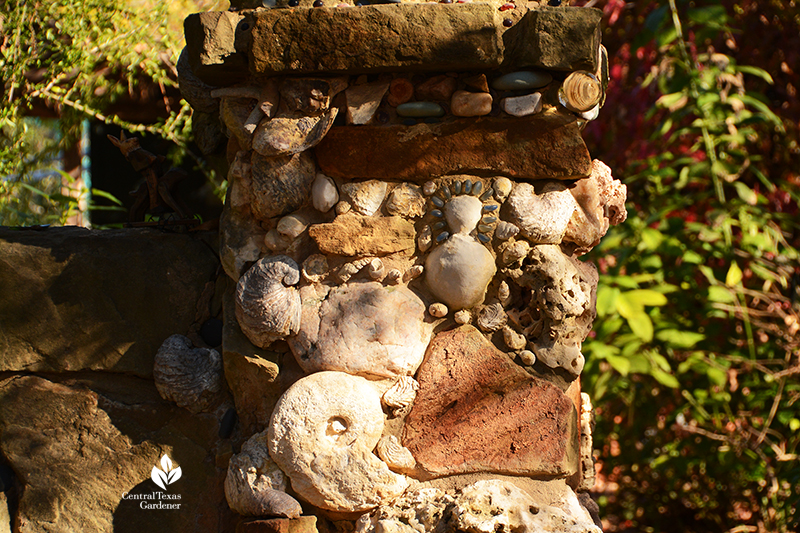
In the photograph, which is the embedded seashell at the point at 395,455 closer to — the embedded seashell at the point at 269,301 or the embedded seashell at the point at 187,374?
the embedded seashell at the point at 269,301

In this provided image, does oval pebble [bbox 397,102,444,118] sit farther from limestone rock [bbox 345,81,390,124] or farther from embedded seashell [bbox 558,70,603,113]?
embedded seashell [bbox 558,70,603,113]

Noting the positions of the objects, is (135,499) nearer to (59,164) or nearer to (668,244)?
(668,244)

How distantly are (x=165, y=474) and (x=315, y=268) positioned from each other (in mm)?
658

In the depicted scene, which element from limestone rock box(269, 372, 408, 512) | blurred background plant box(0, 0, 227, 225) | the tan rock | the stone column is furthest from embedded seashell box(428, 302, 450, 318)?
blurred background plant box(0, 0, 227, 225)

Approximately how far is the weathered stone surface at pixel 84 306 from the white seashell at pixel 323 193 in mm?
471

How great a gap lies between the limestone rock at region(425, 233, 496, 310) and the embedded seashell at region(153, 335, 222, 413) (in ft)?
1.97

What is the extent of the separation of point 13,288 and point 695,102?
2.76 m

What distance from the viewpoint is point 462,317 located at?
1.57 meters

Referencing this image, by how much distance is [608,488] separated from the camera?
399 centimetres

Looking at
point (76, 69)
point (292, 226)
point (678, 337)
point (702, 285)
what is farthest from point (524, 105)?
point (76, 69)

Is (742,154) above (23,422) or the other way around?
the other way around

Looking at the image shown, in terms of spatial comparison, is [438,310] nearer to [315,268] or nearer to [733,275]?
[315,268]

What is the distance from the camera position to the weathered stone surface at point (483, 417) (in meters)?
1.51

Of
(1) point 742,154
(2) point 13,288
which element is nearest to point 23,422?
(2) point 13,288
